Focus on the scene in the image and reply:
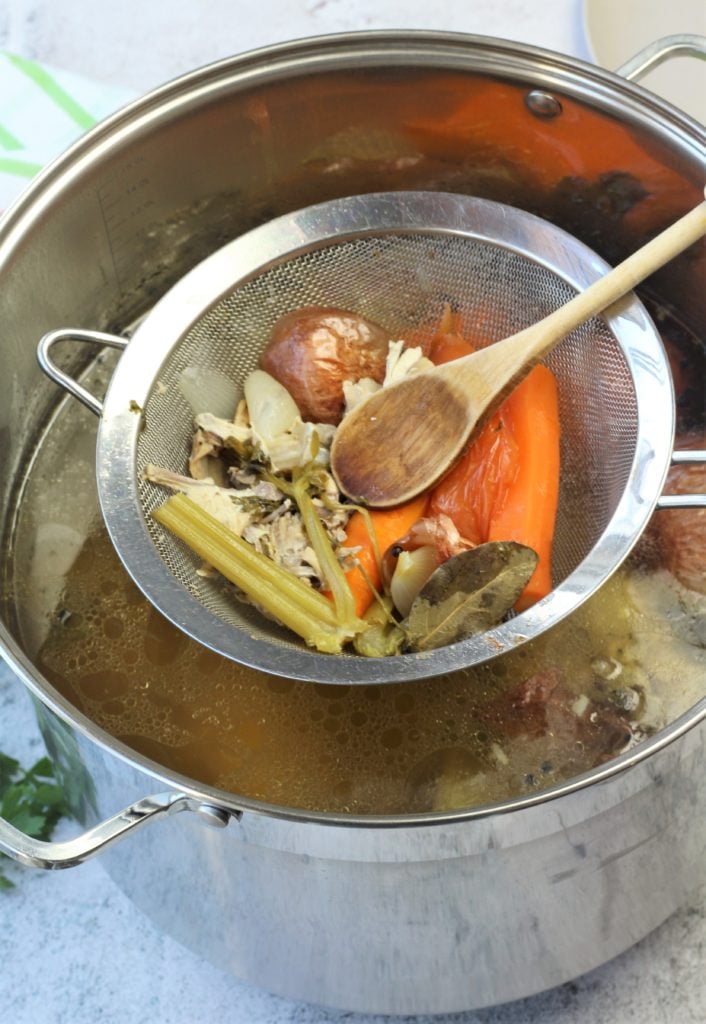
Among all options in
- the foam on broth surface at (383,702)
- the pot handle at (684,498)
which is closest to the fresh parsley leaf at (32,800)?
the foam on broth surface at (383,702)

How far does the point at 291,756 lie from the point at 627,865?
31 cm

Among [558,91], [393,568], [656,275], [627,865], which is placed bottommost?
[627,865]

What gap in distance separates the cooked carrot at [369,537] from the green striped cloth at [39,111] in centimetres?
75

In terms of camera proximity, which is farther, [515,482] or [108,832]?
[515,482]

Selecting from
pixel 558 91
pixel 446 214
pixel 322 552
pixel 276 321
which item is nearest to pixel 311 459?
pixel 322 552

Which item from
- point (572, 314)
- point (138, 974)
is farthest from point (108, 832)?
point (572, 314)

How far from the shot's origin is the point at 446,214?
1221mm

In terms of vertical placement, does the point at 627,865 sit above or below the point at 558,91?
below

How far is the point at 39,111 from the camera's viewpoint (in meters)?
1.57

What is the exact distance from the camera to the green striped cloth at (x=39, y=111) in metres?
1.52

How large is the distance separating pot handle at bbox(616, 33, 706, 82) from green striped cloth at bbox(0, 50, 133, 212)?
29.1 inches

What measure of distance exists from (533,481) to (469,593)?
168mm

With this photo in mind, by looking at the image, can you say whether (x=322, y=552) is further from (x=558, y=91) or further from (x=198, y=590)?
(x=558, y=91)

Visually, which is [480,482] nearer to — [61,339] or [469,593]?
[469,593]
